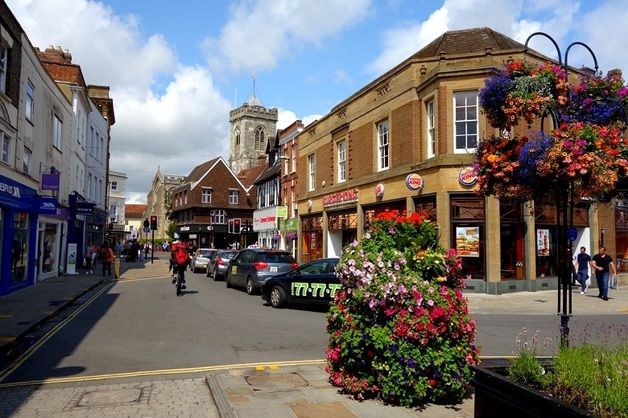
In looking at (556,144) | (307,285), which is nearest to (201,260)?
(307,285)

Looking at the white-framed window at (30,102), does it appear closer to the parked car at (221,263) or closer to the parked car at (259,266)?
the parked car at (259,266)

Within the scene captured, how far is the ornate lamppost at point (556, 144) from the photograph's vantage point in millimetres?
5195

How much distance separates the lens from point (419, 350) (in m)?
4.99

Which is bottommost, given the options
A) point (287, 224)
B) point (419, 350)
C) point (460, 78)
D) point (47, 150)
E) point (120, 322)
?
point (120, 322)

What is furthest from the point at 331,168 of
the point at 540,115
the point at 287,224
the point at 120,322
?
the point at 540,115

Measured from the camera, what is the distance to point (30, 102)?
58.5 ft

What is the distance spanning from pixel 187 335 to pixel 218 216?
55393 mm

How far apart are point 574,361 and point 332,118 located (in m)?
25.4

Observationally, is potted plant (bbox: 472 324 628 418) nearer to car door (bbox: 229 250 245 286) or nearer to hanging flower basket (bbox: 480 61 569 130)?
hanging flower basket (bbox: 480 61 569 130)

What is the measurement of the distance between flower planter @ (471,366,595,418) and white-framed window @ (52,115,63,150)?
2234cm

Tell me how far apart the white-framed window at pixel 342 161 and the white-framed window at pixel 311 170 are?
158 inches

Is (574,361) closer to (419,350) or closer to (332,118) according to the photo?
(419,350)

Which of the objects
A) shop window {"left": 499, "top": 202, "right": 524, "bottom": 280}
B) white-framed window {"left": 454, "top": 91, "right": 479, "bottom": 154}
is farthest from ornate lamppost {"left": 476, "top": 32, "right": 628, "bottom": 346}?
shop window {"left": 499, "top": 202, "right": 524, "bottom": 280}

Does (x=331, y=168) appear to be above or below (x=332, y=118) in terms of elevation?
below
